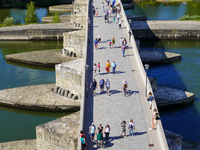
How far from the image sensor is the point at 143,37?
192 feet

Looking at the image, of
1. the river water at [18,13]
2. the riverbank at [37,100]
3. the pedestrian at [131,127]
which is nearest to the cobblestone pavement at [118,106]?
the pedestrian at [131,127]

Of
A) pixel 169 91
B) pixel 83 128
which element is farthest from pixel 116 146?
pixel 169 91

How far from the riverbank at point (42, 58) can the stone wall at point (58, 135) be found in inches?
788

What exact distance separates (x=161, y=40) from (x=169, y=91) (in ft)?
77.9

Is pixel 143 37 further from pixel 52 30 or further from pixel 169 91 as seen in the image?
pixel 169 91

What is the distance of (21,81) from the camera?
41.2 m

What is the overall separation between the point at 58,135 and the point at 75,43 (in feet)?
76.1

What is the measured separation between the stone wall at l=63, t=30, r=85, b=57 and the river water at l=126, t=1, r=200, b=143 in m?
9.04

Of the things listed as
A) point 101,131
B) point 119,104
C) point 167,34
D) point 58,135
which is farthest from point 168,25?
point 101,131

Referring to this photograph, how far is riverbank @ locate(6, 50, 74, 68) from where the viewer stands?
149ft

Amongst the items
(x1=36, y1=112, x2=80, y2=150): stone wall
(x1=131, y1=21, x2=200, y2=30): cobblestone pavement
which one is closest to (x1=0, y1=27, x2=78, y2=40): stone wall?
(x1=131, y1=21, x2=200, y2=30): cobblestone pavement

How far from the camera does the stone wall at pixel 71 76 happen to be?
111ft

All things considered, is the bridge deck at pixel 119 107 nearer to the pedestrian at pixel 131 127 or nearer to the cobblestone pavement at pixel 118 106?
the cobblestone pavement at pixel 118 106

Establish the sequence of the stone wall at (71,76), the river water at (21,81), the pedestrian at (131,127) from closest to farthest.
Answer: the pedestrian at (131,127), the river water at (21,81), the stone wall at (71,76)
